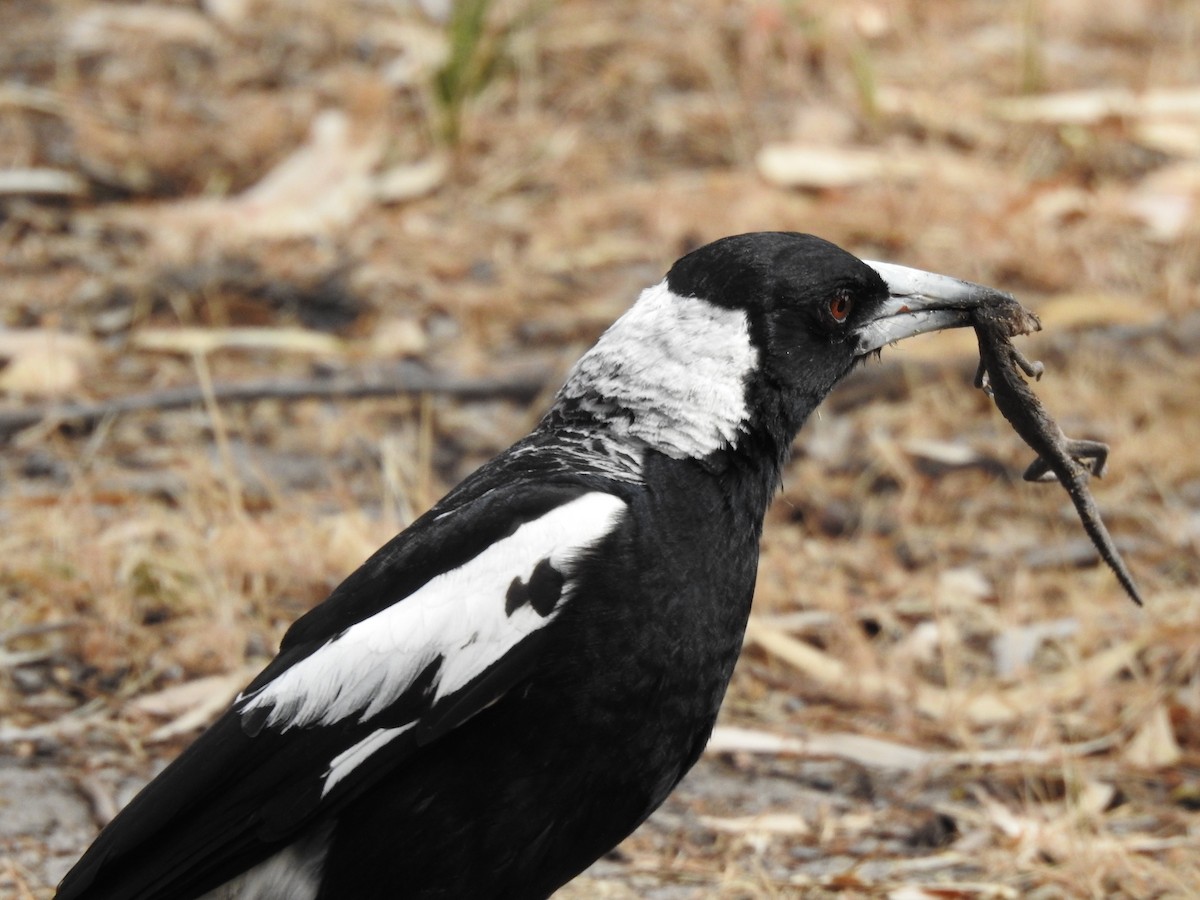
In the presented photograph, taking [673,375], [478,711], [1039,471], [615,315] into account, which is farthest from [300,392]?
[478,711]

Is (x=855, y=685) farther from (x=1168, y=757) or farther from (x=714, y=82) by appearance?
(x=714, y=82)

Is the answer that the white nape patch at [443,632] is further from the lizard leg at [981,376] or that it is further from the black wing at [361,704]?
the lizard leg at [981,376]

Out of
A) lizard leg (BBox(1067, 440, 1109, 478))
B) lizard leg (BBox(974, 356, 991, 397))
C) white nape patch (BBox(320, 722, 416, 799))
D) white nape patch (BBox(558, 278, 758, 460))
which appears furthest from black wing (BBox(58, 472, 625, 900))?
lizard leg (BBox(1067, 440, 1109, 478))

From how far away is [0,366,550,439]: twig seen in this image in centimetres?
403

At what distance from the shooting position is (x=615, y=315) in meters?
4.68

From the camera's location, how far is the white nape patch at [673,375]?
7.77 ft

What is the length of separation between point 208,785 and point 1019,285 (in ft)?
11.1

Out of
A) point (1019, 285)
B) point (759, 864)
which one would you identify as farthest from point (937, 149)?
point (759, 864)

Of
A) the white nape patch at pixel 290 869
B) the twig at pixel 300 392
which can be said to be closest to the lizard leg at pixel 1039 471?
the white nape patch at pixel 290 869

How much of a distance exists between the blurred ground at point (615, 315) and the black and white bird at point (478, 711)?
62 cm

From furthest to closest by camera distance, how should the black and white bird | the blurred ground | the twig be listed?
the twig
the blurred ground
the black and white bird

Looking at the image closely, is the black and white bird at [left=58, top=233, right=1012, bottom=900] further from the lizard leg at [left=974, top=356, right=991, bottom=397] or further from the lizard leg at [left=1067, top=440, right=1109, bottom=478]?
the lizard leg at [left=1067, top=440, right=1109, bottom=478]

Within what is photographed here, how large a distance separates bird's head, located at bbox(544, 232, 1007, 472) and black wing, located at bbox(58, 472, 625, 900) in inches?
9.2

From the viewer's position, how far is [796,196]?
5.23 meters
